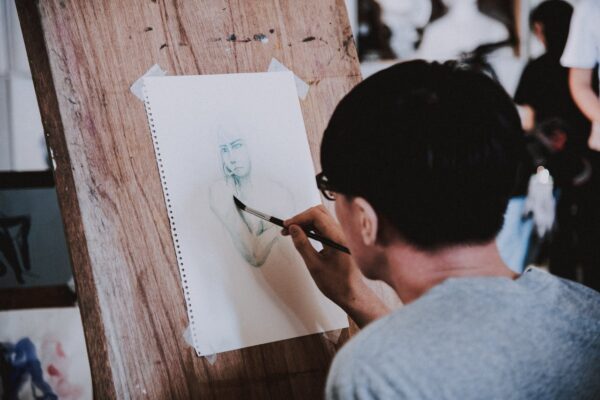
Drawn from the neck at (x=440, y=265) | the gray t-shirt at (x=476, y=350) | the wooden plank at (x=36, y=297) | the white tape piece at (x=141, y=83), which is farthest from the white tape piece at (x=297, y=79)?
the wooden plank at (x=36, y=297)

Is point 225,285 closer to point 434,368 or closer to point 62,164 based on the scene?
point 62,164

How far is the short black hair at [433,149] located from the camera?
720 mm

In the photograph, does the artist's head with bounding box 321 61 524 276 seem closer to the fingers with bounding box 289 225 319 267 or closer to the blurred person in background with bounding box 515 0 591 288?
the fingers with bounding box 289 225 319 267

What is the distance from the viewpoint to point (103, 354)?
942mm

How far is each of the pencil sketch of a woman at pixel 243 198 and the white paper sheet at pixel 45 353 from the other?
1.19 meters

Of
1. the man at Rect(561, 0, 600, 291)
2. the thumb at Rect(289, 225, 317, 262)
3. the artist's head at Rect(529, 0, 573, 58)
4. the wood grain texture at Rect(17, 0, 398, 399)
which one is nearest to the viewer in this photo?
the wood grain texture at Rect(17, 0, 398, 399)

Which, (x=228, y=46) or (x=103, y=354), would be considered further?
(x=228, y=46)

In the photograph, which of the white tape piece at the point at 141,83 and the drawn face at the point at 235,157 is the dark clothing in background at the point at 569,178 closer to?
the drawn face at the point at 235,157

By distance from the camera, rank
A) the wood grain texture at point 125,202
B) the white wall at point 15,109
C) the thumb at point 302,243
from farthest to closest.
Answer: the white wall at point 15,109 → the thumb at point 302,243 → the wood grain texture at point 125,202

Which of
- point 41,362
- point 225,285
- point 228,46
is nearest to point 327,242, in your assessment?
point 225,285

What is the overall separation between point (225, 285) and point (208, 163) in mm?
237

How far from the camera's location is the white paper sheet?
6.45 ft

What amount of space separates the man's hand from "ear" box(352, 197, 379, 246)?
0.28 metres

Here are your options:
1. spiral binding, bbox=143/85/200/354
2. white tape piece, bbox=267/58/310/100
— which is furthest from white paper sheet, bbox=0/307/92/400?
white tape piece, bbox=267/58/310/100
